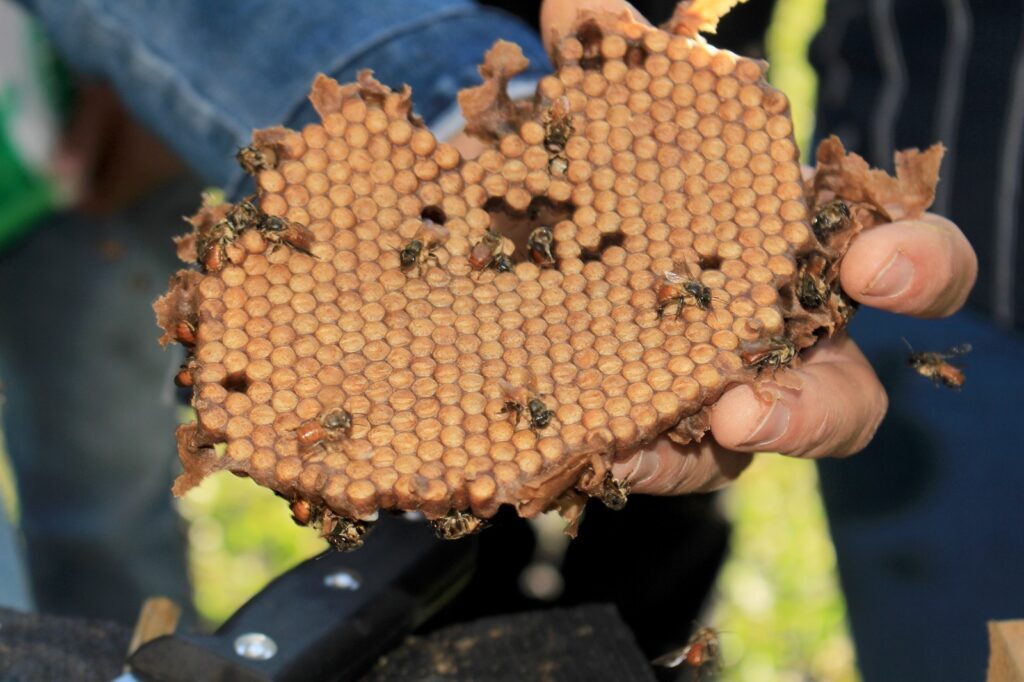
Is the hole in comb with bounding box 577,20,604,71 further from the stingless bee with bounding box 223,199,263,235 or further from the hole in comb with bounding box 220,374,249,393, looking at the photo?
the hole in comb with bounding box 220,374,249,393

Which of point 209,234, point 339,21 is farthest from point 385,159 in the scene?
point 339,21

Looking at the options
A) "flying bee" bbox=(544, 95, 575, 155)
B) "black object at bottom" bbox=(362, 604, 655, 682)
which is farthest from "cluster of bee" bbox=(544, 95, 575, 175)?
"black object at bottom" bbox=(362, 604, 655, 682)

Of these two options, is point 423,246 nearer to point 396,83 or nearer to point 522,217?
point 522,217

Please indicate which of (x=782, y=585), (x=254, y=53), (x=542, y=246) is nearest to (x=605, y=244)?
(x=542, y=246)

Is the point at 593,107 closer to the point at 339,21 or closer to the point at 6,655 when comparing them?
the point at 339,21

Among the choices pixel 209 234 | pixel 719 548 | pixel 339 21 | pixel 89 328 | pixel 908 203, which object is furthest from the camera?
pixel 719 548
